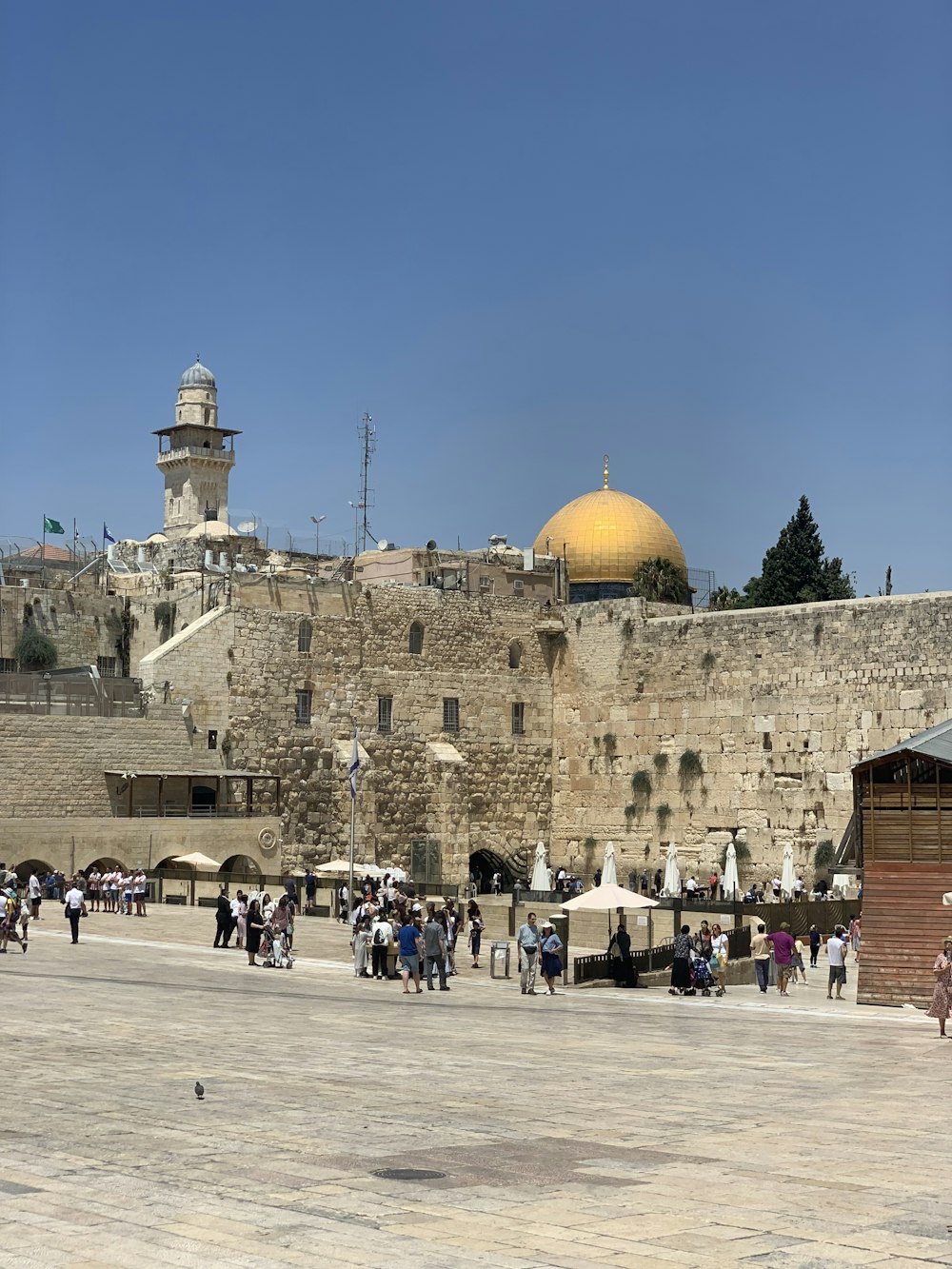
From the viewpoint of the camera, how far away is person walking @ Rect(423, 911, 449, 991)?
62.4 feet

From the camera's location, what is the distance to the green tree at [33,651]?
38.9 metres

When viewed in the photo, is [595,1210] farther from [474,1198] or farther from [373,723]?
[373,723]

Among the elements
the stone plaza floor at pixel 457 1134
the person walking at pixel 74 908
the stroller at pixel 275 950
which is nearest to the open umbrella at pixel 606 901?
the stroller at pixel 275 950

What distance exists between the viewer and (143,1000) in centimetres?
1605

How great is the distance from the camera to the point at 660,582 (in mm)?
49750

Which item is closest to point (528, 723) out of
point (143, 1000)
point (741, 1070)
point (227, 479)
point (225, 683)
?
point (225, 683)

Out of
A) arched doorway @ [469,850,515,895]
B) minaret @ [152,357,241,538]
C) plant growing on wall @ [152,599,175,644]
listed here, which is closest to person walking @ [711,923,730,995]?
arched doorway @ [469,850,515,895]

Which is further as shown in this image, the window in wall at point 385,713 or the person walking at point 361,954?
the window in wall at point 385,713

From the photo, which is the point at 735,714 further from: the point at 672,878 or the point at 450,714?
the point at 450,714

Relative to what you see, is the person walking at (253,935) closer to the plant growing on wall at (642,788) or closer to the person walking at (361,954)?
the person walking at (361,954)

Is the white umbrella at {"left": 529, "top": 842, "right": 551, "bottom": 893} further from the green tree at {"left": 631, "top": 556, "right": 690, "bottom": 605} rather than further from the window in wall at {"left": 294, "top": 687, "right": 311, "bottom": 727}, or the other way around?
the green tree at {"left": 631, "top": 556, "right": 690, "bottom": 605}

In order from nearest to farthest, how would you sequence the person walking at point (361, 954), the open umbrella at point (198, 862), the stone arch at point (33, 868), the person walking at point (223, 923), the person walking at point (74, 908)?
the person walking at point (361, 954) → the person walking at point (74, 908) → the person walking at point (223, 923) → the stone arch at point (33, 868) → the open umbrella at point (198, 862)

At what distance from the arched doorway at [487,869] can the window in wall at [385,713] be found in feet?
12.8

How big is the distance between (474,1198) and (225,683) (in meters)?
29.9
